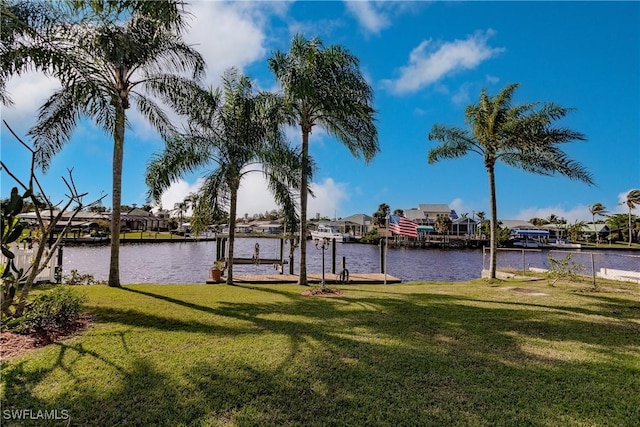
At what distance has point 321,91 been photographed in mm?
10758

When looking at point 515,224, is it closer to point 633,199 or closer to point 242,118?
point 633,199

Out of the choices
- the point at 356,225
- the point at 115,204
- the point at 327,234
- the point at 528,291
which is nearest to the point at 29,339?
the point at 115,204

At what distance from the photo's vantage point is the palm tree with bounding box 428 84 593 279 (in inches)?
469

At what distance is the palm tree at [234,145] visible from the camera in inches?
428

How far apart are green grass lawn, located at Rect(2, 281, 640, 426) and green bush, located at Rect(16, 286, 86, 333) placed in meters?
0.47

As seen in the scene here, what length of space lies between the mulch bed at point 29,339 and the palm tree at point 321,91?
720cm

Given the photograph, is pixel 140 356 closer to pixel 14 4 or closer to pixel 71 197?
pixel 71 197

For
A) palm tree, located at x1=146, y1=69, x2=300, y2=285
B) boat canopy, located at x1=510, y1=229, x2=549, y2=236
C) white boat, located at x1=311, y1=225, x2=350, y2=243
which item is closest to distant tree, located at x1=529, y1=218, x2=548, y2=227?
boat canopy, located at x1=510, y1=229, x2=549, y2=236

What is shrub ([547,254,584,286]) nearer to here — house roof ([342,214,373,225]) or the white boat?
the white boat

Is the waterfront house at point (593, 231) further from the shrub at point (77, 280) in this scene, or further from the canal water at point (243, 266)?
the shrub at point (77, 280)

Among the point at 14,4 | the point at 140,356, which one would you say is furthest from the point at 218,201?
the point at 140,356

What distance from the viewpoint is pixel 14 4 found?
7.55 m

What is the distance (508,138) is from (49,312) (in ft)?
45.8

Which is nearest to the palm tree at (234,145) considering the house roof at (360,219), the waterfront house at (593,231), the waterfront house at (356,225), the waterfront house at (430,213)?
the waterfront house at (430,213)
